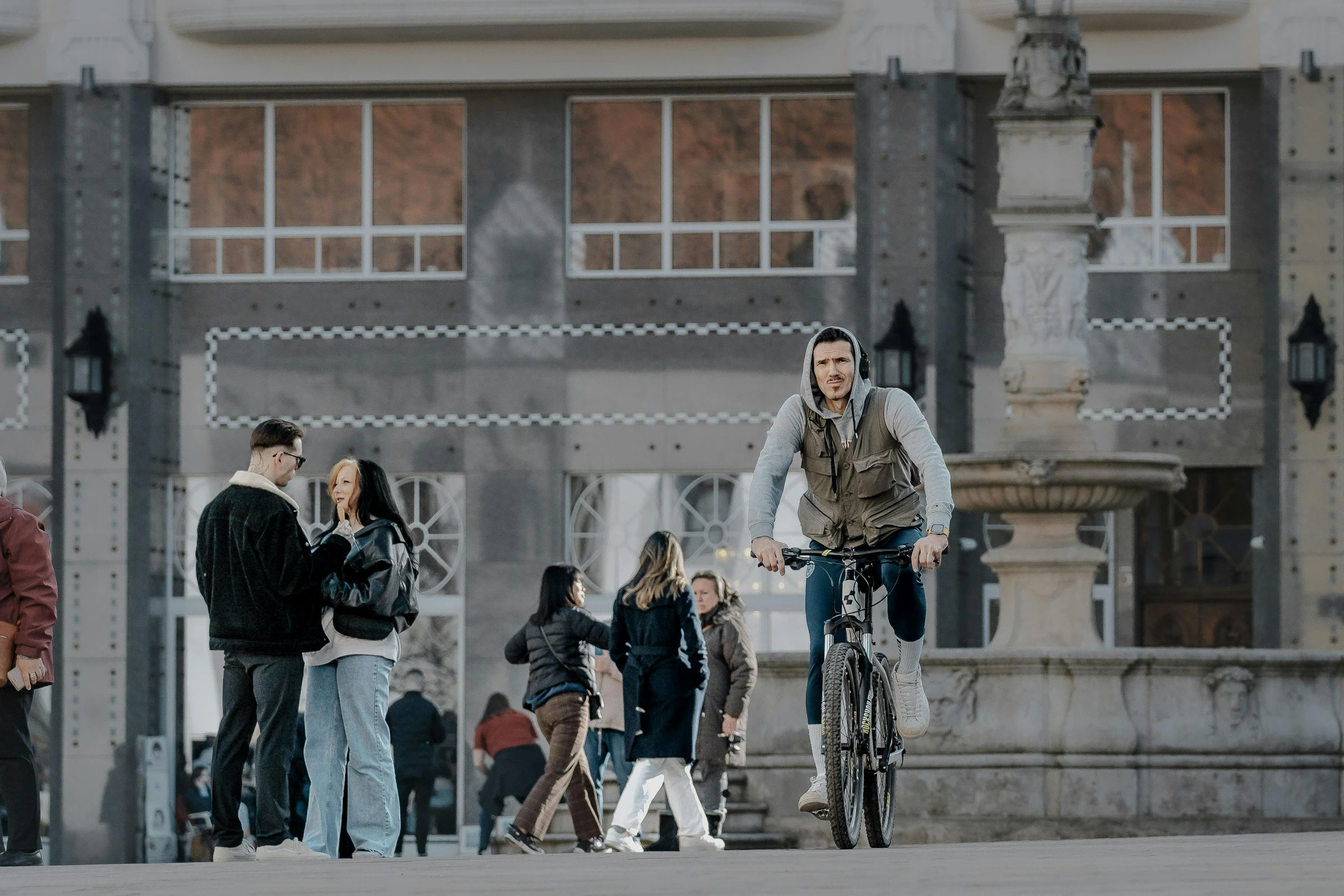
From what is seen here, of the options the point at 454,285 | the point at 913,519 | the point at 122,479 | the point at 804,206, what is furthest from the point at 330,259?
the point at 913,519

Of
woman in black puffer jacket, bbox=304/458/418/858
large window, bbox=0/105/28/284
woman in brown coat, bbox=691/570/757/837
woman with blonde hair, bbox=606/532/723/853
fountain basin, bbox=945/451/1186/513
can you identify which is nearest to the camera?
woman in black puffer jacket, bbox=304/458/418/858

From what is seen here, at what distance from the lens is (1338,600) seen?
23109 millimetres

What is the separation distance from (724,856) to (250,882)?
1775mm

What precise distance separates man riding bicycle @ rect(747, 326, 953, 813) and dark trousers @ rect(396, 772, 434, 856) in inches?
419

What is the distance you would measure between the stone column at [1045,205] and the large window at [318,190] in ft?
30.2

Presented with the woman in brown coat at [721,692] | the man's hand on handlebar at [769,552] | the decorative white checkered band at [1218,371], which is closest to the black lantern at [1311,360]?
the decorative white checkered band at [1218,371]

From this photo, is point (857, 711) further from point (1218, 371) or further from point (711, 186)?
point (711, 186)

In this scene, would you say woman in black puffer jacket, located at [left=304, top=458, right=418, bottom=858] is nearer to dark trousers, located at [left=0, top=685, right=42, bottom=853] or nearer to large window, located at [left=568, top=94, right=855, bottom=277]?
dark trousers, located at [left=0, top=685, right=42, bottom=853]

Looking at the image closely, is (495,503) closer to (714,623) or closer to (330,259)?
(330,259)

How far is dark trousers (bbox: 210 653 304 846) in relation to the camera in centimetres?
958

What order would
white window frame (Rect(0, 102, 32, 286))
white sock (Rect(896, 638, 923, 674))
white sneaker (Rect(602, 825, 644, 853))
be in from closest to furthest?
white sock (Rect(896, 638, 923, 674))
white sneaker (Rect(602, 825, 644, 853))
white window frame (Rect(0, 102, 32, 286))

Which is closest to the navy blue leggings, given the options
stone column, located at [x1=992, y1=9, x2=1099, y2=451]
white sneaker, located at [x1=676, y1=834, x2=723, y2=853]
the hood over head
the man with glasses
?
the hood over head

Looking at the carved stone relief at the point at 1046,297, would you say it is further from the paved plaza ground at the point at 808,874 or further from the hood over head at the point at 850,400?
the paved plaza ground at the point at 808,874

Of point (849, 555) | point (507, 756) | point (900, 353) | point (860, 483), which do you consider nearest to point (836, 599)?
point (849, 555)
